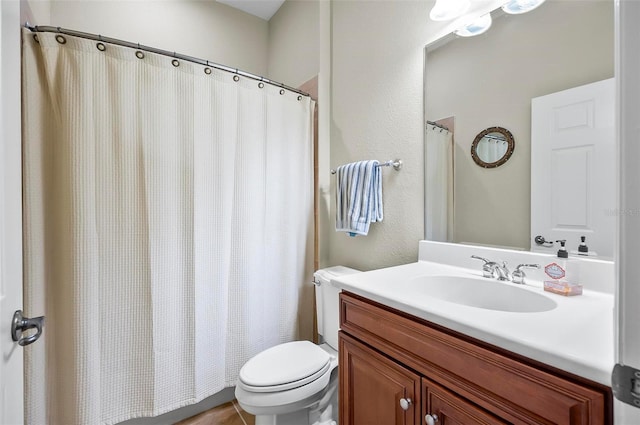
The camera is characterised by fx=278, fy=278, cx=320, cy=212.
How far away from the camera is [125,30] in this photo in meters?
1.81

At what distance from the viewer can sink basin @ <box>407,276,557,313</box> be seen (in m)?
0.86

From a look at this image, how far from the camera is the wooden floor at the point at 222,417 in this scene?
1.51 metres

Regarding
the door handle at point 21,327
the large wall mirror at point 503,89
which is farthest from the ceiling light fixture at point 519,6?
the door handle at point 21,327

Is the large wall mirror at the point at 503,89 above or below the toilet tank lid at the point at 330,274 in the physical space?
above

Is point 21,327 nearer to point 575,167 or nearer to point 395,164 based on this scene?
point 395,164

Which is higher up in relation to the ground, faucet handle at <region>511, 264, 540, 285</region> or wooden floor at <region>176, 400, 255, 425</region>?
faucet handle at <region>511, 264, 540, 285</region>

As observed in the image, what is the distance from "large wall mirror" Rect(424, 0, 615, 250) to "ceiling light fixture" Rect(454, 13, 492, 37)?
0.02 metres

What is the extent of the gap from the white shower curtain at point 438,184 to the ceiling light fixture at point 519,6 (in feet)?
1.50

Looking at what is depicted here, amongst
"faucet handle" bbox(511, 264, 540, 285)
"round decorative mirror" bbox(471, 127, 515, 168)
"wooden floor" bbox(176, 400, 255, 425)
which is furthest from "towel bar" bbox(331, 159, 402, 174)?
"wooden floor" bbox(176, 400, 255, 425)

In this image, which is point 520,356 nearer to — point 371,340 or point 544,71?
point 371,340

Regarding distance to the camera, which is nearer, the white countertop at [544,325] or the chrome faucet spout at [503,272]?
the white countertop at [544,325]

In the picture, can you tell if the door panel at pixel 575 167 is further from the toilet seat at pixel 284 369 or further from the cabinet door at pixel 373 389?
the toilet seat at pixel 284 369

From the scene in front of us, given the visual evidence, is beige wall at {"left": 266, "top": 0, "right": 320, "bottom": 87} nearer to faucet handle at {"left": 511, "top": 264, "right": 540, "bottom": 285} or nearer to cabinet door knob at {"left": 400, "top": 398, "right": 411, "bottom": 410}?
faucet handle at {"left": 511, "top": 264, "right": 540, "bottom": 285}

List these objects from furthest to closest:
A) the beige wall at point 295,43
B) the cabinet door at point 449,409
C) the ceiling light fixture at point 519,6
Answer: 1. the beige wall at point 295,43
2. the ceiling light fixture at point 519,6
3. the cabinet door at point 449,409
